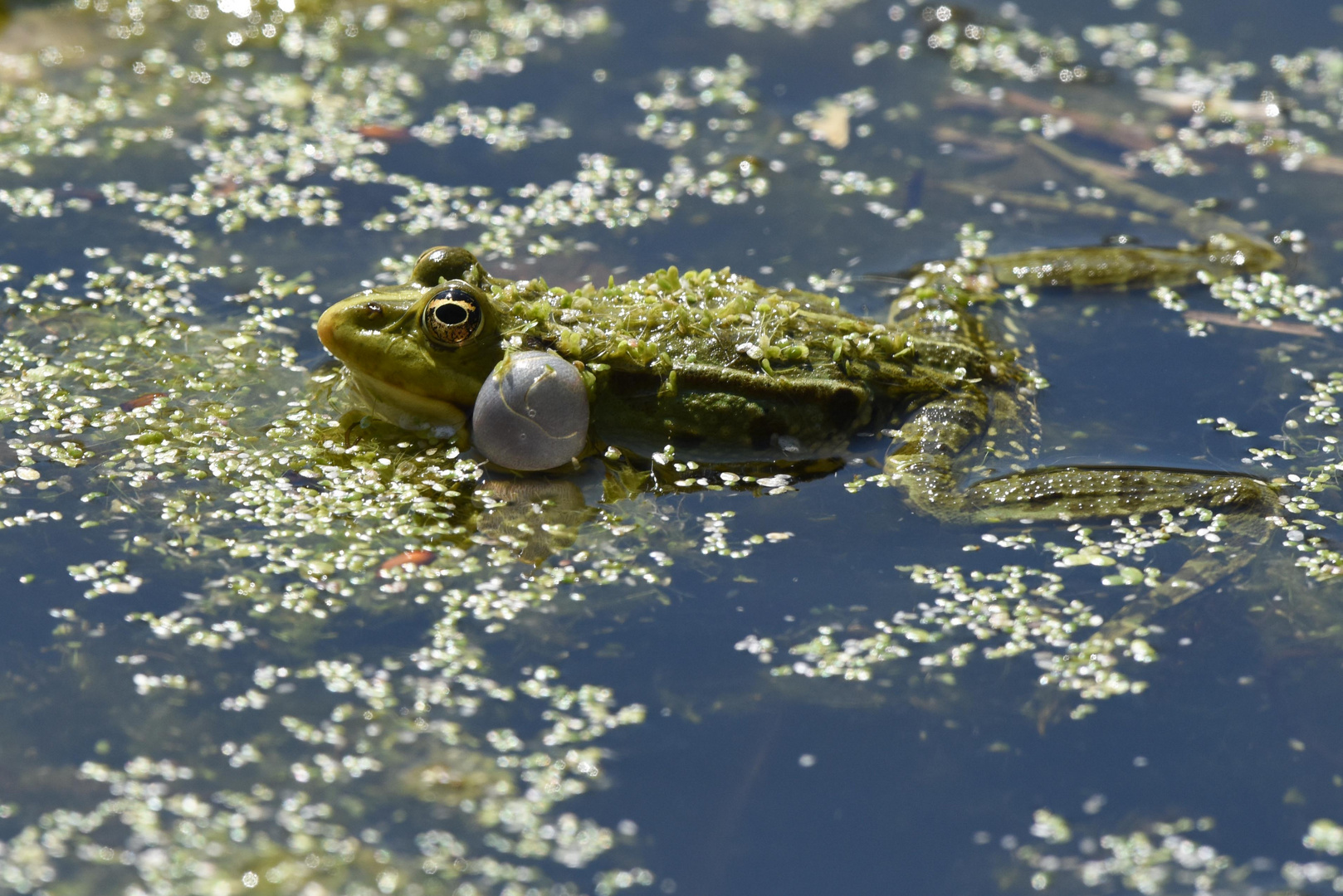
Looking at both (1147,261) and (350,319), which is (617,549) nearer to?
(350,319)

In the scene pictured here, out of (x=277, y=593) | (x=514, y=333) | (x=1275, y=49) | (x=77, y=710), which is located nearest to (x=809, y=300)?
(x=514, y=333)

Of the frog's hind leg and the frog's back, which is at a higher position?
the frog's hind leg

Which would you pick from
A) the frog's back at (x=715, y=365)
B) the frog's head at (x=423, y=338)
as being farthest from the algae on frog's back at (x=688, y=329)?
the frog's head at (x=423, y=338)

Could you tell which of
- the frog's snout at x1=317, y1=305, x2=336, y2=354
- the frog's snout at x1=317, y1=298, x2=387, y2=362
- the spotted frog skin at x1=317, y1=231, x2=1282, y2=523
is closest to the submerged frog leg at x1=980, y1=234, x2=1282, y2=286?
the spotted frog skin at x1=317, y1=231, x2=1282, y2=523

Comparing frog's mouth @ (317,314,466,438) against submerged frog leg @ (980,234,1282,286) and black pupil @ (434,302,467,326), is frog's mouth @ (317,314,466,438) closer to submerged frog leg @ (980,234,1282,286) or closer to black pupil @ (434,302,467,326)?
black pupil @ (434,302,467,326)

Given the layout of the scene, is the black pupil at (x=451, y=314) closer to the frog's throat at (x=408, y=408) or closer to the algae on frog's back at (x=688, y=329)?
the algae on frog's back at (x=688, y=329)

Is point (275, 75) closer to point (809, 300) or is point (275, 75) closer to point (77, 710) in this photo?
point (809, 300)
